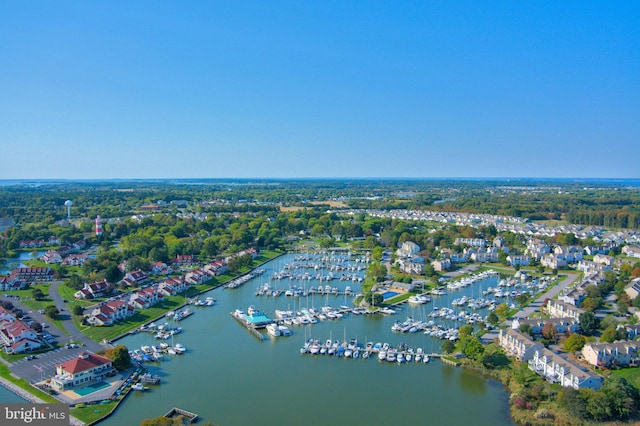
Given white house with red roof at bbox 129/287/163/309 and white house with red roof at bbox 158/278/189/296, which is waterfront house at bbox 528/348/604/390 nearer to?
white house with red roof at bbox 129/287/163/309

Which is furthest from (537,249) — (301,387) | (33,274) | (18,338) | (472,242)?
(33,274)

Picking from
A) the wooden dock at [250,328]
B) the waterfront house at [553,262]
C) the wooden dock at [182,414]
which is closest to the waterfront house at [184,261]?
the wooden dock at [250,328]

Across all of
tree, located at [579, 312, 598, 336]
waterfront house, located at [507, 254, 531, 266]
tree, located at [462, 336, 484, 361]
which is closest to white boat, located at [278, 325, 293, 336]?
tree, located at [462, 336, 484, 361]

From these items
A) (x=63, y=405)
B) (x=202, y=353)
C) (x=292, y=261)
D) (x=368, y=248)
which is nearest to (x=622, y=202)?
(x=368, y=248)

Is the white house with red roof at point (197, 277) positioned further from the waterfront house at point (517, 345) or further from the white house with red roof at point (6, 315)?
the waterfront house at point (517, 345)

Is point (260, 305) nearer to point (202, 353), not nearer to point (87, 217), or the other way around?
point (202, 353)

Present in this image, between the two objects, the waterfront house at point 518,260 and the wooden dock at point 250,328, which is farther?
the waterfront house at point 518,260
